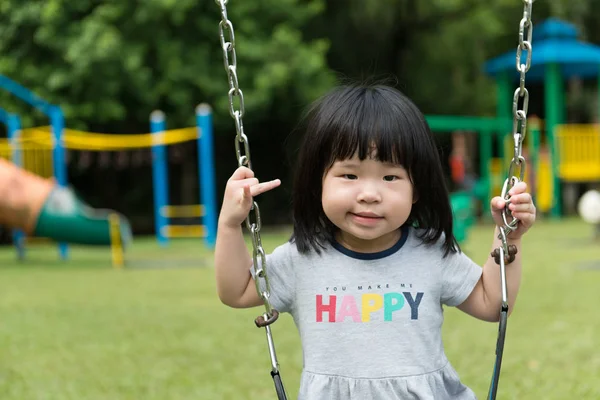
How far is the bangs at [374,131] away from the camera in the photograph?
2184 mm

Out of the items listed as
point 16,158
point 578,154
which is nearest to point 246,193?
point 16,158

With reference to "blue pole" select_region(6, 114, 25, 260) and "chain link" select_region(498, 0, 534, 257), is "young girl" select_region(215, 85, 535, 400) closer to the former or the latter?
"chain link" select_region(498, 0, 534, 257)

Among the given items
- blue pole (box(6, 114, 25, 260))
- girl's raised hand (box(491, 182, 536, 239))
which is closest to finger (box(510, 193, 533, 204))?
girl's raised hand (box(491, 182, 536, 239))

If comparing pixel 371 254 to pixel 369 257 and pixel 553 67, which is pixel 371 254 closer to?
pixel 369 257

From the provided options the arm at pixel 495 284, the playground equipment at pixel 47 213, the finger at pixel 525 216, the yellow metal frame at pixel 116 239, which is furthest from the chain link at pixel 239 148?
the yellow metal frame at pixel 116 239

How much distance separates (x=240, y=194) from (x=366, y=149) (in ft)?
1.04

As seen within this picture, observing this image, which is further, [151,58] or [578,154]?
[578,154]

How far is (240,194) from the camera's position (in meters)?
2.24

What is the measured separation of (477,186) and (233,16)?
18.3 ft

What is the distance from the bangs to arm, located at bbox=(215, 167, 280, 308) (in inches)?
7.1

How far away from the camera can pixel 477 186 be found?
17.8 meters

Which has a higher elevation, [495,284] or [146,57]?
[146,57]

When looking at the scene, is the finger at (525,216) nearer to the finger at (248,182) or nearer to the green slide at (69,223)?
the finger at (248,182)

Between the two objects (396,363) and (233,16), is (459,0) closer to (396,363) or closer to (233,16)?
(233,16)
